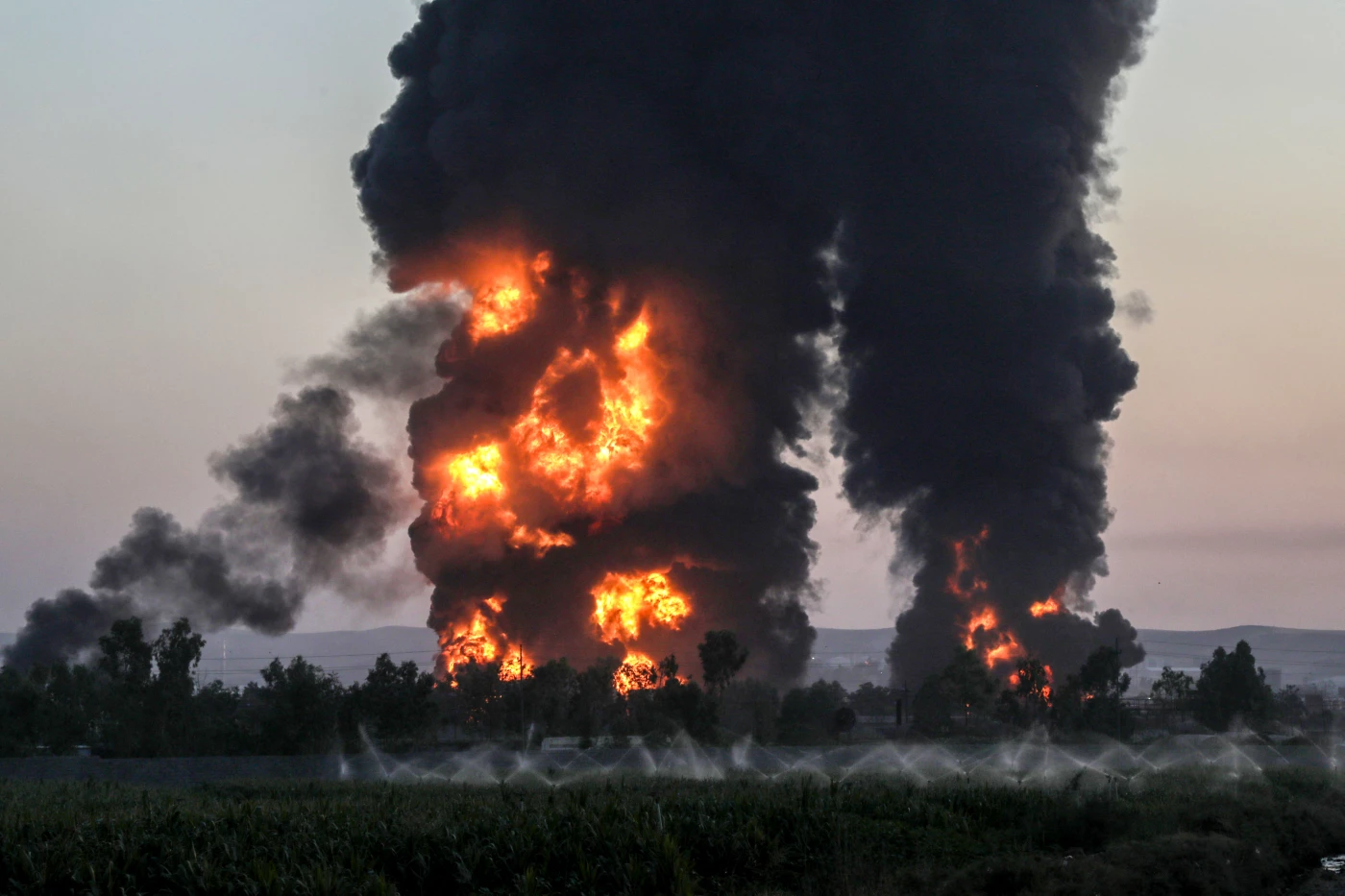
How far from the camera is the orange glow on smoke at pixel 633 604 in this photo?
114 meters

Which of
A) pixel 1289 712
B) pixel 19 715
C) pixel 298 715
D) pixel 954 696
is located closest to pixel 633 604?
pixel 954 696

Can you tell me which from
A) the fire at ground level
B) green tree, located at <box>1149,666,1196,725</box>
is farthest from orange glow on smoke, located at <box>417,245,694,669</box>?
the fire at ground level

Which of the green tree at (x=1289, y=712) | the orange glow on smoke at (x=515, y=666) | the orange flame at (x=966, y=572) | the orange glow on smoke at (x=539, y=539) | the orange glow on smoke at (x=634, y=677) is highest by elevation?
the orange glow on smoke at (x=539, y=539)

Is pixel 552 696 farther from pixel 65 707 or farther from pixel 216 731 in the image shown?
pixel 65 707

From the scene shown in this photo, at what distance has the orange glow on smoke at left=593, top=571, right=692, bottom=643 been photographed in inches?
4493

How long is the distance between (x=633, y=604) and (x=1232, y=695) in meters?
42.9

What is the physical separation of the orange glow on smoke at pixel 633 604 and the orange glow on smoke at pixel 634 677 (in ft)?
20.1


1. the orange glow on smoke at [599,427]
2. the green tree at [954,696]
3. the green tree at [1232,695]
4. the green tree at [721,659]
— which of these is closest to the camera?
the green tree at [1232,695]

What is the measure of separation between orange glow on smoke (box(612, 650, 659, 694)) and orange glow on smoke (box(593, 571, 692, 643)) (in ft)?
20.1

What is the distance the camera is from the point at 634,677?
106 metres

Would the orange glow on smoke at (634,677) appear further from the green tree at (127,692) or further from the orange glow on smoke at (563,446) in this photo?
the green tree at (127,692)

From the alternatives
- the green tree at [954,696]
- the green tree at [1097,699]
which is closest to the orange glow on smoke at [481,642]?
the green tree at [954,696]

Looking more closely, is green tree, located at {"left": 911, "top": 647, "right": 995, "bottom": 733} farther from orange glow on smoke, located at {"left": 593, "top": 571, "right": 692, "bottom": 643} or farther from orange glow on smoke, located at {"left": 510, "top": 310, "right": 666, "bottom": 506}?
orange glow on smoke, located at {"left": 510, "top": 310, "right": 666, "bottom": 506}

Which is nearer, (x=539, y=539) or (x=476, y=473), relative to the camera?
(x=476, y=473)
